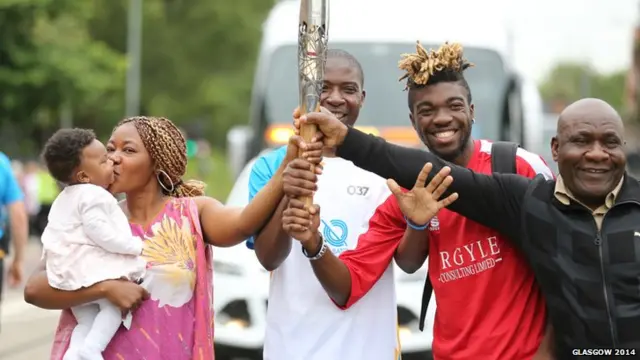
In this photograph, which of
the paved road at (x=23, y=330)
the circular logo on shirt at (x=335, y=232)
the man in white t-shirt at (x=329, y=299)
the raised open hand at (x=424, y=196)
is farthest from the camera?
the paved road at (x=23, y=330)

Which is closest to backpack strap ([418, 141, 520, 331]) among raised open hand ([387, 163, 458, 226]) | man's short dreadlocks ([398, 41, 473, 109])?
man's short dreadlocks ([398, 41, 473, 109])

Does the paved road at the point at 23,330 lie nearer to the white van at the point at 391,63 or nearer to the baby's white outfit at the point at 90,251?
the white van at the point at 391,63

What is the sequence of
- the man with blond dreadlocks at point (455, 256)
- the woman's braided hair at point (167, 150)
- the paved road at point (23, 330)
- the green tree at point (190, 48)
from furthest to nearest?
the green tree at point (190, 48)
the paved road at point (23, 330)
the woman's braided hair at point (167, 150)
the man with blond dreadlocks at point (455, 256)

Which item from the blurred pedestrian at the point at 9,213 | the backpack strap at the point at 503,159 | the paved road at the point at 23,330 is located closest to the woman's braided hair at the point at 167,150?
the backpack strap at the point at 503,159

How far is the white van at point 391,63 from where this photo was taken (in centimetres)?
1102

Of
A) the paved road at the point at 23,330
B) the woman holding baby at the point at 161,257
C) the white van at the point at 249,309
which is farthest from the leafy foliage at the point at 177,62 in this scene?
the woman holding baby at the point at 161,257

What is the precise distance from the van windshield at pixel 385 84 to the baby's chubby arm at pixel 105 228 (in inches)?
285

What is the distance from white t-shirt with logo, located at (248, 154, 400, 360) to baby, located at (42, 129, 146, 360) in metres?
0.58

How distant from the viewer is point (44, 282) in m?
3.83

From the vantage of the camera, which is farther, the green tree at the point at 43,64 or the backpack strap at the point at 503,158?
the green tree at the point at 43,64

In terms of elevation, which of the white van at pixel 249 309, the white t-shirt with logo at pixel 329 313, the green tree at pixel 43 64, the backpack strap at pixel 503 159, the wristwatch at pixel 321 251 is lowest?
the white van at pixel 249 309

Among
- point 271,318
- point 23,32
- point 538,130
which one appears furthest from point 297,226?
point 23,32

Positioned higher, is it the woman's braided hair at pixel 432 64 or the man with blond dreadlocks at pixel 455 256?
the woman's braided hair at pixel 432 64

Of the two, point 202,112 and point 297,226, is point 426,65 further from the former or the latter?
point 202,112
